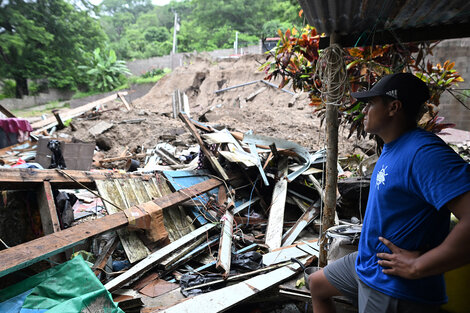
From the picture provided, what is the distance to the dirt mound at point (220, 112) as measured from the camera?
11.4m

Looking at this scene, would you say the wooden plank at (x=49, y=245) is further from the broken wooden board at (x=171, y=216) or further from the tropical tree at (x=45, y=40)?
the tropical tree at (x=45, y=40)

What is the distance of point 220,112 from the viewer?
14477mm

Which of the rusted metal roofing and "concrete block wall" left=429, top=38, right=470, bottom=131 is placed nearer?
the rusted metal roofing

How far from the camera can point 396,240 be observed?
1.42 meters

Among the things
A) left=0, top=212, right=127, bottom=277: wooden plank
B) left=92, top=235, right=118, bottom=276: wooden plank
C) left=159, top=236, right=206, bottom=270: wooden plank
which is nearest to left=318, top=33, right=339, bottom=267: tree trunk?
left=159, top=236, right=206, bottom=270: wooden plank

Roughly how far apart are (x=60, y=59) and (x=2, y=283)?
2702cm

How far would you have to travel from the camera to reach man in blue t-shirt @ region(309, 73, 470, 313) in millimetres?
1194

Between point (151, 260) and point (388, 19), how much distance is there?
3.81 metres

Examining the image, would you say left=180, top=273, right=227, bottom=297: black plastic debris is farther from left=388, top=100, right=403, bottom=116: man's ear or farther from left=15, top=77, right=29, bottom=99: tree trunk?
left=15, top=77, right=29, bottom=99: tree trunk

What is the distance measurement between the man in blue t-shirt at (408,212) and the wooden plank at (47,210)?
329cm

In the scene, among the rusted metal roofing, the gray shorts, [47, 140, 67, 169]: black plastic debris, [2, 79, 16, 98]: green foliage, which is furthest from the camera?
[2, 79, 16, 98]: green foliage

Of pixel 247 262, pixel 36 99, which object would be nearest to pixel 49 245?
pixel 247 262

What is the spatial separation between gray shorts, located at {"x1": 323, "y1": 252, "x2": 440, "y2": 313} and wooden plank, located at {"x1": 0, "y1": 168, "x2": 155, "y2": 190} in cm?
343

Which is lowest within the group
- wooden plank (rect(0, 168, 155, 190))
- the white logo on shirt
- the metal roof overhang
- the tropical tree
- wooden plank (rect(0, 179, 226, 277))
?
wooden plank (rect(0, 179, 226, 277))
